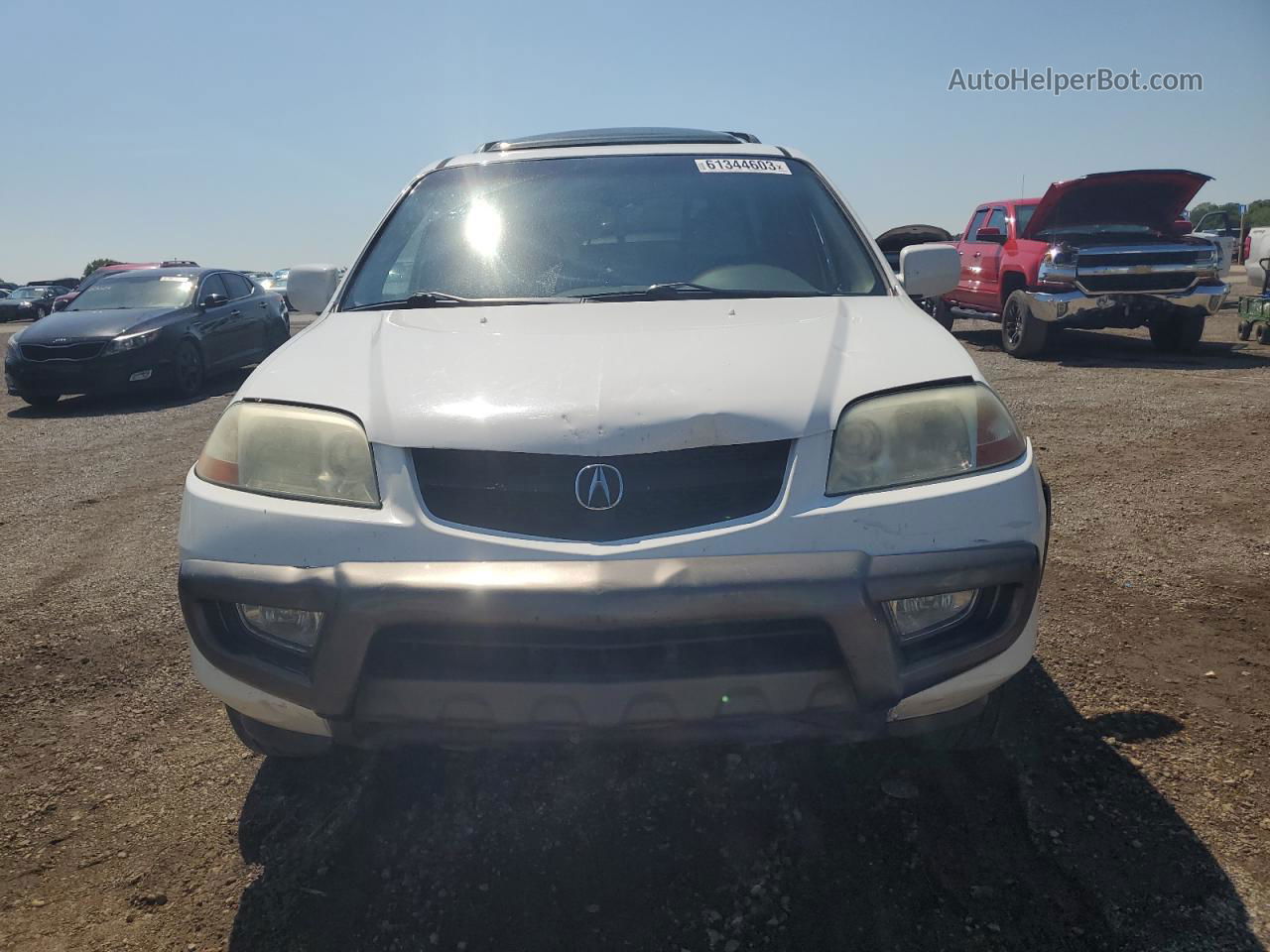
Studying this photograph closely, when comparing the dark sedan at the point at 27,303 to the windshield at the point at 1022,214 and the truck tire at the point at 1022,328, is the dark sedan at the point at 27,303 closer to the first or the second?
the windshield at the point at 1022,214

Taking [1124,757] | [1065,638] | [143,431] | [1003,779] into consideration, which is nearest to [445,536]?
[1003,779]

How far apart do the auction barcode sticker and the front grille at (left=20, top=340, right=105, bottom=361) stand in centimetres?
858

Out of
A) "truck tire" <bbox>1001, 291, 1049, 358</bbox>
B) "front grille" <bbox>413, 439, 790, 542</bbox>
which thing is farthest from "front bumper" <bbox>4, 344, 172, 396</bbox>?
"truck tire" <bbox>1001, 291, 1049, 358</bbox>

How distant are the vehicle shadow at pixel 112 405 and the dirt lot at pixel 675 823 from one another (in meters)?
6.92

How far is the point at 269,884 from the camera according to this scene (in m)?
2.03

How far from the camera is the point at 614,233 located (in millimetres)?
3000

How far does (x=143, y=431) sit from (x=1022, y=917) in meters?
8.18

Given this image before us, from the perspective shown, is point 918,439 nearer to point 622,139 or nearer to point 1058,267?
point 622,139

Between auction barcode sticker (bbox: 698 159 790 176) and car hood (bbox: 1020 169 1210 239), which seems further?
car hood (bbox: 1020 169 1210 239)

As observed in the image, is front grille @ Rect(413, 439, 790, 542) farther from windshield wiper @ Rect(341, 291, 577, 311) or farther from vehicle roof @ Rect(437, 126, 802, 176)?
vehicle roof @ Rect(437, 126, 802, 176)

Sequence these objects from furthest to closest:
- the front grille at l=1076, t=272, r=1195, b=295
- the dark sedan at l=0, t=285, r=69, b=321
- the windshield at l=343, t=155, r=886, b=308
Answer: the dark sedan at l=0, t=285, r=69, b=321 → the front grille at l=1076, t=272, r=1195, b=295 → the windshield at l=343, t=155, r=886, b=308

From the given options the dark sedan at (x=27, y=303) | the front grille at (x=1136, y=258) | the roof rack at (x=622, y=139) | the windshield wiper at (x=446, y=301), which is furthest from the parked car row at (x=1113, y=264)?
the dark sedan at (x=27, y=303)

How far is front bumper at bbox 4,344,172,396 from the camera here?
9461mm

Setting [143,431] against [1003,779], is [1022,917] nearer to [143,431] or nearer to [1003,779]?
[1003,779]
